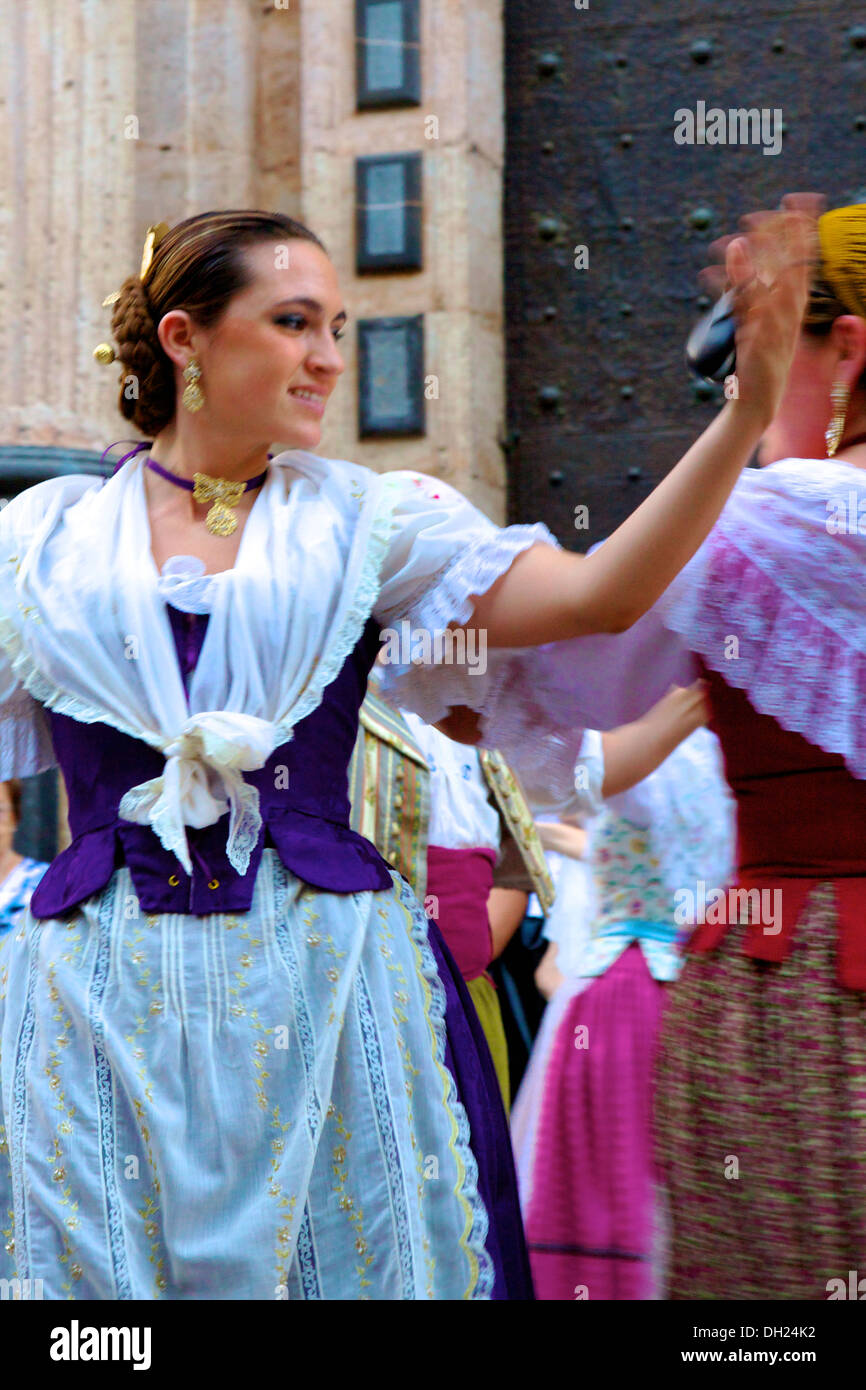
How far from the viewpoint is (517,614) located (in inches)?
85.5

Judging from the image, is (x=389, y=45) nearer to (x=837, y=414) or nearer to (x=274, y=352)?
(x=274, y=352)

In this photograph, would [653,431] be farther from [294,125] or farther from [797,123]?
[294,125]

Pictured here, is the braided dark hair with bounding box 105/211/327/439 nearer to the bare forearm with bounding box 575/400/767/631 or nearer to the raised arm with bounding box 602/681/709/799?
the bare forearm with bounding box 575/400/767/631

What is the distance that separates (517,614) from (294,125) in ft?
11.1

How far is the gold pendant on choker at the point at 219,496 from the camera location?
2305mm

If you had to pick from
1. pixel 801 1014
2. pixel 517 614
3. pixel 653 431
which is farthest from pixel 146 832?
pixel 653 431

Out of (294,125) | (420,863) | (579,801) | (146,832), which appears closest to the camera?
(146,832)

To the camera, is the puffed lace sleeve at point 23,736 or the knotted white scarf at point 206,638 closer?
the knotted white scarf at point 206,638

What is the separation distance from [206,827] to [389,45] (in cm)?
346

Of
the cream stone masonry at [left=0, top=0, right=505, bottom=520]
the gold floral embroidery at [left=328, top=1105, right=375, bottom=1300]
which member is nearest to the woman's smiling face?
the gold floral embroidery at [left=328, top=1105, right=375, bottom=1300]

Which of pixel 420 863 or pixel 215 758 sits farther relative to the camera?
pixel 420 863

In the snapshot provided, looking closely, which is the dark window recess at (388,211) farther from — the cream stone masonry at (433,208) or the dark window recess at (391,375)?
the dark window recess at (391,375)

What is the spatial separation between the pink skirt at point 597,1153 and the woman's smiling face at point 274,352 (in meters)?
1.51

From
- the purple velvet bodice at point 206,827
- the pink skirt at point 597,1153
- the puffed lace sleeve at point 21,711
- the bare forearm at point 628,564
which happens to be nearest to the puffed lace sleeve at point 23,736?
the puffed lace sleeve at point 21,711
